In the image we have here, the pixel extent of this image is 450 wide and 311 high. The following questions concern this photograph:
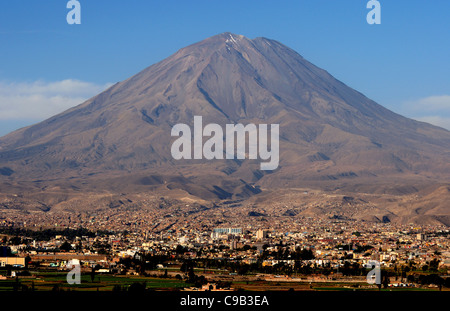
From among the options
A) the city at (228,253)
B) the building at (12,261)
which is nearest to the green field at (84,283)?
the city at (228,253)

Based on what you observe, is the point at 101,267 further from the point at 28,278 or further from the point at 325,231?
the point at 325,231

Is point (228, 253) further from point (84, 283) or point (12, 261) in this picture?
point (84, 283)

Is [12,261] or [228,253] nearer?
[12,261]

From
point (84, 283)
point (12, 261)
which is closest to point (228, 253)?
point (12, 261)

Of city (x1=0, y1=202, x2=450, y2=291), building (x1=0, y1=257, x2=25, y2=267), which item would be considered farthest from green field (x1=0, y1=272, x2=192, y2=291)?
building (x1=0, y1=257, x2=25, y2=267)

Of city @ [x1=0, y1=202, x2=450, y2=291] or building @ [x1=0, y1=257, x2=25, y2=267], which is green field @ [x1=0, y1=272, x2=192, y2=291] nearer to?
city @ [x1=0, y1=202, x2=450, y2=291]

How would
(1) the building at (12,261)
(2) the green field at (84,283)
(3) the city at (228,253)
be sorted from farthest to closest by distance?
(1) the building at (12,261) → (3) the city at (228,253) → (2) the green field at (84,283)

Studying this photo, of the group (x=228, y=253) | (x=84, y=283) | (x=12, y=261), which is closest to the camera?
(x=84, y=283)

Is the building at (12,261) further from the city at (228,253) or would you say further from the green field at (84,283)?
the green field at (84,283)

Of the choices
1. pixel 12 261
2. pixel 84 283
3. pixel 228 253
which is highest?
pixel 228 253

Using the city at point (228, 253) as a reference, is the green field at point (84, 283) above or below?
below
